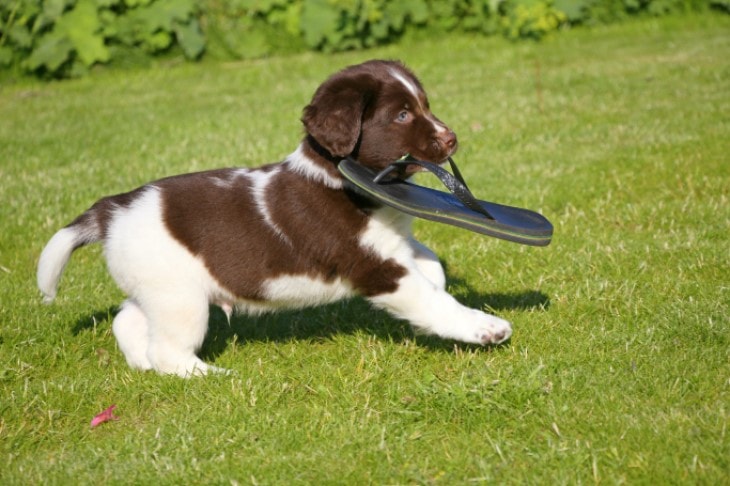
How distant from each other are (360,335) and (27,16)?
10.9 meters

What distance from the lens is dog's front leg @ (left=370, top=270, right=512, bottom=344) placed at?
3.90 m

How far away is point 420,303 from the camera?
3969mm

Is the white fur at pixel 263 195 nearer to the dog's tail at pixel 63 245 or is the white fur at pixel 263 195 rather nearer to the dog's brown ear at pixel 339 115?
the dog's brown ear at pixel 339 115

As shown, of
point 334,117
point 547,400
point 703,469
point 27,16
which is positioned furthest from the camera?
point 27,16

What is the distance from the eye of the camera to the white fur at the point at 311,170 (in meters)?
4.07

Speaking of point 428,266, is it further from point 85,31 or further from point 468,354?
point 85,31

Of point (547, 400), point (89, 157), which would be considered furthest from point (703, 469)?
point (89, 157)

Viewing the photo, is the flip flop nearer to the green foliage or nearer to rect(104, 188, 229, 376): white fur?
rect(104, 188, 229, 376): white fur

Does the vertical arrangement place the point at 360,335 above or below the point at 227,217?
below

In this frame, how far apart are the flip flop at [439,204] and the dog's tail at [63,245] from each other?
125 cm

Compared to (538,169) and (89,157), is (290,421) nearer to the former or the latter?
(538,169)

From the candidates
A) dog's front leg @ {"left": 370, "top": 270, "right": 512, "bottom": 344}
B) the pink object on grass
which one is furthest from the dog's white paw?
the pink object on grass

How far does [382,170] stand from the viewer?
13.3ft

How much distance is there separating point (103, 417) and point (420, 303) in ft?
4.71
